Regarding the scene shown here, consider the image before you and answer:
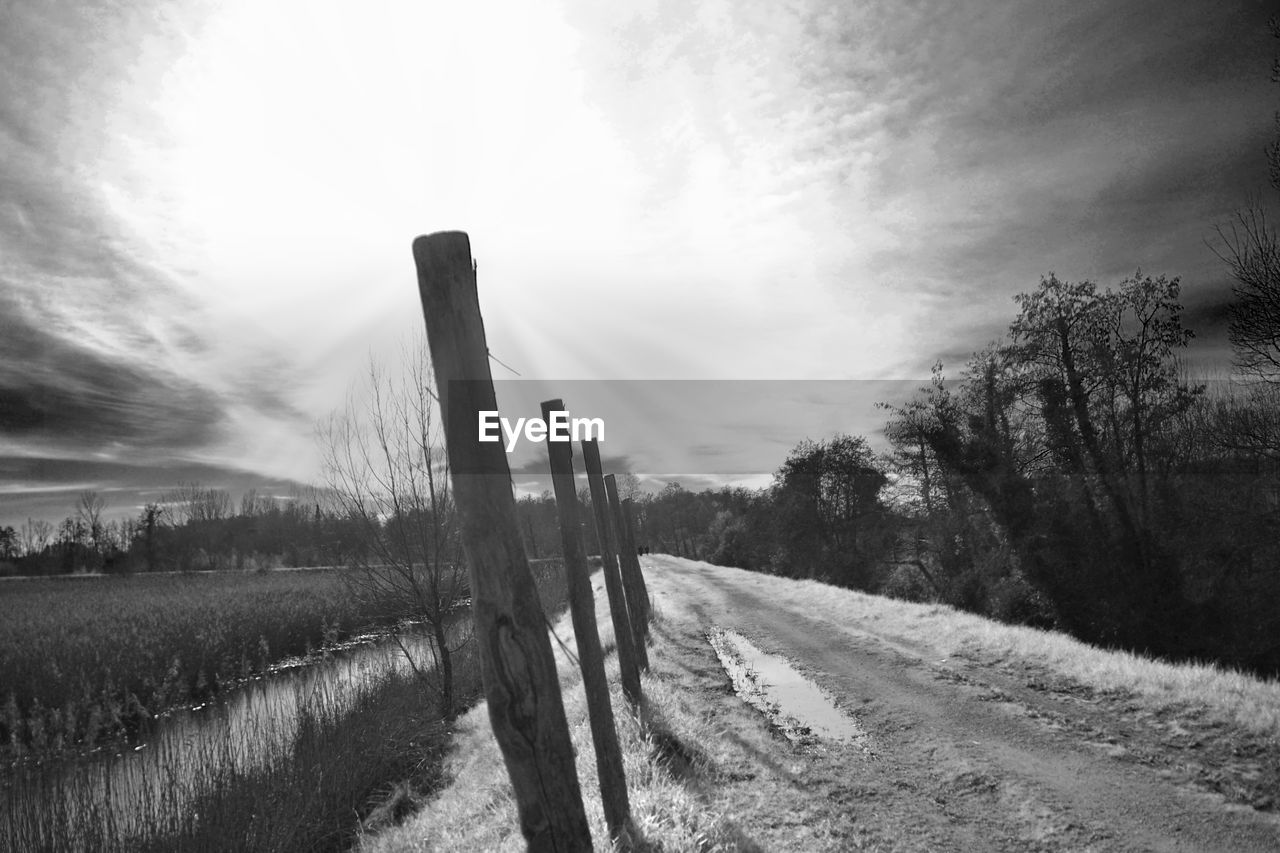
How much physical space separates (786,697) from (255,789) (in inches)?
276

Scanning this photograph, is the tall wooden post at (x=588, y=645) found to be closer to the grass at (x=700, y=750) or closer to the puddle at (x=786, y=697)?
the grass at (x=700, y=750)

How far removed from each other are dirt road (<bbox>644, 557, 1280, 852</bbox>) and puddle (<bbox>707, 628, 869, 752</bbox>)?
25 centimetres

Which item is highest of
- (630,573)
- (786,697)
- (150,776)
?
(630,573)

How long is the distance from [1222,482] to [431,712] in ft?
71.7

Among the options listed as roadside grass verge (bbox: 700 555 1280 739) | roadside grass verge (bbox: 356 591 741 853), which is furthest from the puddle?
roadside grass verge (bbox: 700 555 1280 739)

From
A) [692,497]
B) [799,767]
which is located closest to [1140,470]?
[799,767]

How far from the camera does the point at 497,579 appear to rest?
10.9ft

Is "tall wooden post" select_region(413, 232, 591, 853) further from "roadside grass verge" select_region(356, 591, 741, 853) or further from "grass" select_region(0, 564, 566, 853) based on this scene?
"grass" select_region(0, 564, 566, 853)

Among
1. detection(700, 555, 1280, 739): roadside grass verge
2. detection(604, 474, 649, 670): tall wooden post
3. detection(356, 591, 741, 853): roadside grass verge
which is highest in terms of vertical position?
detection(604, 474, 649, 670): tall wooden post

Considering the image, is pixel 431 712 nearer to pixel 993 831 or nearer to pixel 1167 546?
pixel 993 831

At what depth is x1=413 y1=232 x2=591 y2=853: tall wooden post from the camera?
130 inches

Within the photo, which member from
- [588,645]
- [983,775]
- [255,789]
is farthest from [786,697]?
[255,789]

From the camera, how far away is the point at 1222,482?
1841 centimetres

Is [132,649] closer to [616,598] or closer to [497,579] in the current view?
[616,598]
